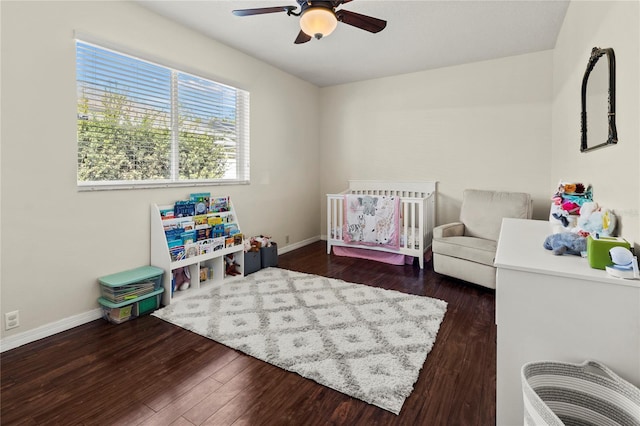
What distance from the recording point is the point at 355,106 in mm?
4875

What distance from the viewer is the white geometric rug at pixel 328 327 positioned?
5.70ft

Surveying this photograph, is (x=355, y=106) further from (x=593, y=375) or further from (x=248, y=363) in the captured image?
(x=593, y=375)

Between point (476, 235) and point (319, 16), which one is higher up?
point (319, 16)

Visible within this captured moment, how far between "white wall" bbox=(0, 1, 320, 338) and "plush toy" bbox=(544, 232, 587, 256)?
9.45ft

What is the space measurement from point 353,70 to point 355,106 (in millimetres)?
662

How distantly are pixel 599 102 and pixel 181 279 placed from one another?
3.23 metres

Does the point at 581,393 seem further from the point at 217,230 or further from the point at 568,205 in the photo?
the point at 217,230

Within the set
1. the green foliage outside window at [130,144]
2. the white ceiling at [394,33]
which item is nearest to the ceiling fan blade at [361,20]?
the white ceiling at [394,33]

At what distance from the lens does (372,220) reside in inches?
156

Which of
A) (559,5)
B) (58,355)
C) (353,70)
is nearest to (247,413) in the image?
(58,355)

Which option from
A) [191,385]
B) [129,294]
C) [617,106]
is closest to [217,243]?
[129,294]

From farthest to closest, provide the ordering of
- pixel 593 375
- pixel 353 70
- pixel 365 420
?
pixel 353 70, pixel 365 420, pixel 593 375

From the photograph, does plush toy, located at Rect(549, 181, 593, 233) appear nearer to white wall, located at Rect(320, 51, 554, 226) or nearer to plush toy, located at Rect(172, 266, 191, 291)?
white wall, located at Rect(320, 51, 554, 226)

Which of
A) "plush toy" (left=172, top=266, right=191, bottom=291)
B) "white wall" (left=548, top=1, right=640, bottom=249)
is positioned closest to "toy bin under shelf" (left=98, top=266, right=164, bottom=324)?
"plush toy" (left=172, top=266, right=191, bottom=291)
